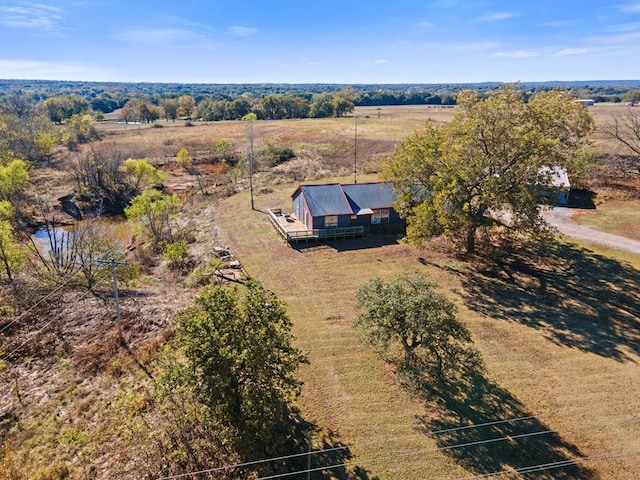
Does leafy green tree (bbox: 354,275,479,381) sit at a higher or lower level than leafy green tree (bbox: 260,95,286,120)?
lower

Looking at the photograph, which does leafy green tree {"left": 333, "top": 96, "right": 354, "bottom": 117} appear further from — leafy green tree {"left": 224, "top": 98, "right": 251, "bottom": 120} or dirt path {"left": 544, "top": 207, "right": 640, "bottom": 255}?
dirt path {"left": 544, "top": 207, "right": 640, "bottom": 255}

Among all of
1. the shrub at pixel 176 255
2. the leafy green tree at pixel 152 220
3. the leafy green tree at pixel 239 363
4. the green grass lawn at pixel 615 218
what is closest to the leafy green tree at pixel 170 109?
the leafy green tree at pixel 152 220

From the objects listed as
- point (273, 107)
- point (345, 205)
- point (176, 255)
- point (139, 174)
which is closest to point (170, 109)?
point (273, 107)

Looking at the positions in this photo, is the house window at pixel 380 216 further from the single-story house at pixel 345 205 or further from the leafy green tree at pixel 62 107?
the leafy green tree at pixel 62 107

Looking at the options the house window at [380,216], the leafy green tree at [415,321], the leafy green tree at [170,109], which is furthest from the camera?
the leafy green tree at [170,109]

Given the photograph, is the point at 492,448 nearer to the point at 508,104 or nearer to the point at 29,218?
the point at 508,104

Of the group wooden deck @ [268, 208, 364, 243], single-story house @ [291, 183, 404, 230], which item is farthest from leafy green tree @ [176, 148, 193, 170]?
single-story house @ [291, 183, 404, 230]
